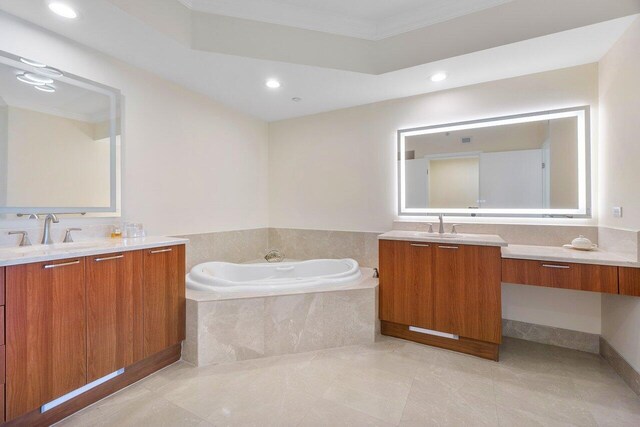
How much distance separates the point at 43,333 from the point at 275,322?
4.40 ft

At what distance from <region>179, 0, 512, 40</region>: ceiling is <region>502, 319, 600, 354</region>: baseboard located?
8.43 ft

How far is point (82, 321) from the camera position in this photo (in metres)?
1.60

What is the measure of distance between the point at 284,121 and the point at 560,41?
275 centimetres

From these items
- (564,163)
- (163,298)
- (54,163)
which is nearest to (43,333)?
(163,298)

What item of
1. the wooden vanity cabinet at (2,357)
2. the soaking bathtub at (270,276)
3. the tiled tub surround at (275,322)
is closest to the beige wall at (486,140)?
the soaking bathtub at (270,276)

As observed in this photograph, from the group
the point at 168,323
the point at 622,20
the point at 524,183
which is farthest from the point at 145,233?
the point at 622,20

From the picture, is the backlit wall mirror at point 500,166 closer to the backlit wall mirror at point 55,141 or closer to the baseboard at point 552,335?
the baseboard at point 552,335

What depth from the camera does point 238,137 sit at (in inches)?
134

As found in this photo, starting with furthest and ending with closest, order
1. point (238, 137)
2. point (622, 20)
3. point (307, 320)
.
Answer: point (238, 137)
point (307, 320)
point (622, 20)

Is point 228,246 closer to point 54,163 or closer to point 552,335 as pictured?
point 54,163

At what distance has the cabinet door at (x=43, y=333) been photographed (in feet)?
4.44

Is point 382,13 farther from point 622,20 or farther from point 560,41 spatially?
point 622,20

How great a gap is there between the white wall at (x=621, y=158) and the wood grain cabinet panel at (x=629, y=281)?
9cm

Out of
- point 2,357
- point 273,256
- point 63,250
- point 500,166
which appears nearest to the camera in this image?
point 2,357
